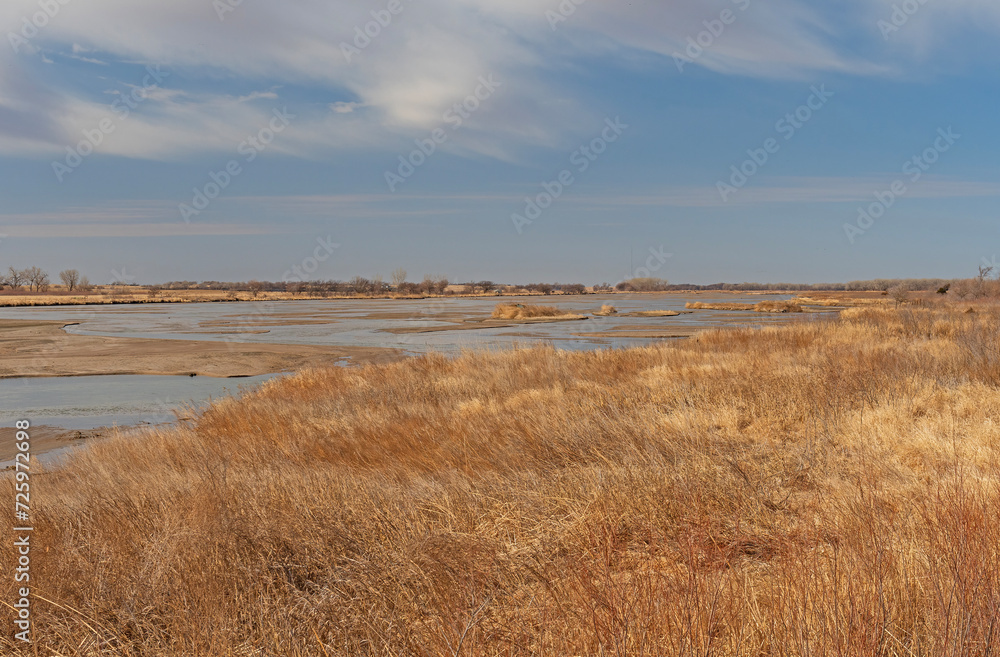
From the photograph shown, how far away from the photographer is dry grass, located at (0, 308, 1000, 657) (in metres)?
3.21

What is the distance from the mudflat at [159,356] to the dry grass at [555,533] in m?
14.3

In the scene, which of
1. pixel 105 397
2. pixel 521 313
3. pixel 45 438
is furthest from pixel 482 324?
pixel 45 438

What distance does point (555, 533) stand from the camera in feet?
16.0

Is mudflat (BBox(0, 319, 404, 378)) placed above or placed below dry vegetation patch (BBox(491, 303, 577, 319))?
below

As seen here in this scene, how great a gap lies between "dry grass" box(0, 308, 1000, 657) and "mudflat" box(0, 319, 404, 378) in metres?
14.3

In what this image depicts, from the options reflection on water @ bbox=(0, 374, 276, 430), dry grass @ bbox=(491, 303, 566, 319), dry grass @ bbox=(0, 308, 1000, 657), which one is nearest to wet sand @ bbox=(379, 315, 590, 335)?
dry grass @ bbox=(491, 303, 566, 319)

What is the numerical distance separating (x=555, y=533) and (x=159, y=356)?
2645 cm

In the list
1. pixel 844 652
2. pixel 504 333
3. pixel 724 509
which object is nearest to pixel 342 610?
pixel 844 652

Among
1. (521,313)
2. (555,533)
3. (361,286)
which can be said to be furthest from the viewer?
(361,286)

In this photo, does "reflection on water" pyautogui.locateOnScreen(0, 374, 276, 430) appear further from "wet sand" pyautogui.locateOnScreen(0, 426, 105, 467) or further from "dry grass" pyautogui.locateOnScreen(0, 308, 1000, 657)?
"dry grass" pyautogui.locateOnScreen(0, 308, 1000, 657)

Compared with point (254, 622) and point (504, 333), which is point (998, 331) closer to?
point (254, 622)

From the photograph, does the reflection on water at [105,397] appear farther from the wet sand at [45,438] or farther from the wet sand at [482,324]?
the wet sand at [482,324]

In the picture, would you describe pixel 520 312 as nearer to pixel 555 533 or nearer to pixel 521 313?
pixel 521 313

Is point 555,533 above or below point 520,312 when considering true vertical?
below
